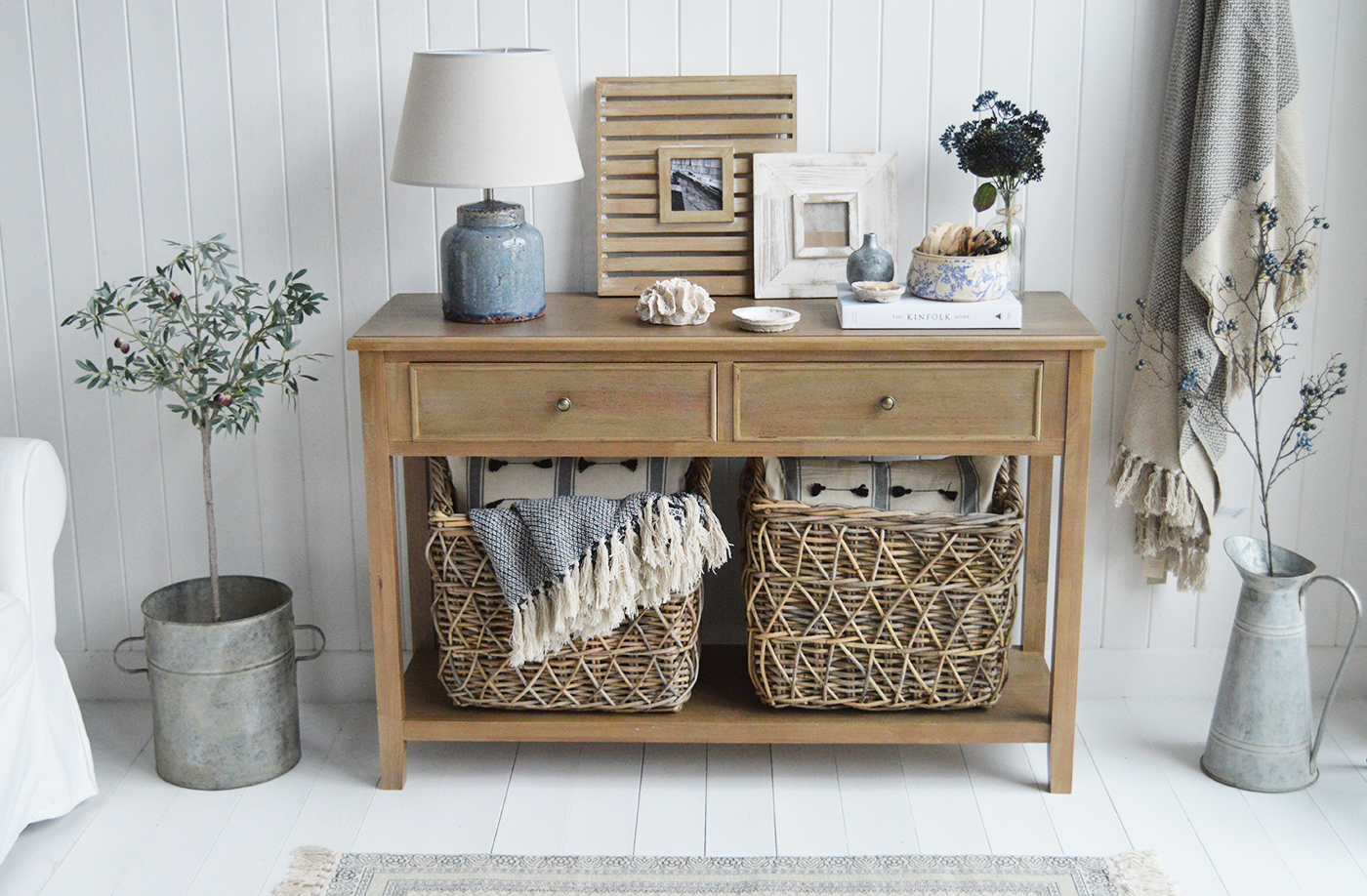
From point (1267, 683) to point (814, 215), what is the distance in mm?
1108

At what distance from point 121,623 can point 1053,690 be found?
1781mm

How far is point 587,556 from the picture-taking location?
2.13m

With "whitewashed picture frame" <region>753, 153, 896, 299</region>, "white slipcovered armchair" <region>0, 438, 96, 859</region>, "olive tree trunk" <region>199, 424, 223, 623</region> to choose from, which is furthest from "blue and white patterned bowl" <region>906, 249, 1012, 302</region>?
"white slipcovered armchair" <region>0, 438, 96, 859</region>

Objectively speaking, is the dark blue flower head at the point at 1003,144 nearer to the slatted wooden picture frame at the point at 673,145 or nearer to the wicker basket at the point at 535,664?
the slatted wooden picture frame at the point at 673,145

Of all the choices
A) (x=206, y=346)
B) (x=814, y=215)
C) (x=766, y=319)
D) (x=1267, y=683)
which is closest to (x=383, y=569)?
(x=206, y=346)

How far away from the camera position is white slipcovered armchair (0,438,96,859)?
2.01 meters

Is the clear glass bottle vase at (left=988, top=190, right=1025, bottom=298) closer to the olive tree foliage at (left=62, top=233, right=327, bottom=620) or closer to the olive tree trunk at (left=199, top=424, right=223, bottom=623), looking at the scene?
the olive tree foliage at (left=62, top=233, right=327, bottom=620)

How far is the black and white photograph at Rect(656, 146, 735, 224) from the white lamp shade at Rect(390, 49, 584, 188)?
33 cm

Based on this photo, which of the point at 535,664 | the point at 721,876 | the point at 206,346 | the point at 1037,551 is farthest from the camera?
the point at 1037,551

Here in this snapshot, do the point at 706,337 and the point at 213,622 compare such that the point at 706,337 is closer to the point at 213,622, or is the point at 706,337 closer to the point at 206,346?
the point at 206,346

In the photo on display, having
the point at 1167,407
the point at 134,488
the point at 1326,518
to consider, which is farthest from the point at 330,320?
the point at 1326,518

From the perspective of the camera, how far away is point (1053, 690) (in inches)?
88.0

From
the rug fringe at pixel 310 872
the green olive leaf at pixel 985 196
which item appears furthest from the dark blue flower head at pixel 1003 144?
the rug fringe at pixel 310 872

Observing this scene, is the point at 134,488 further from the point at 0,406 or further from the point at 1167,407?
the point at 1167,407
